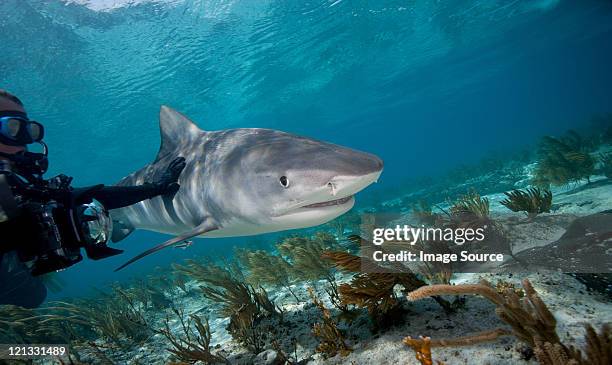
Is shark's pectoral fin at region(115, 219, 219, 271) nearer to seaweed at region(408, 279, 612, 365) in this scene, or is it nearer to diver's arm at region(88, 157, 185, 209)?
diver's arm at region(88, 157, 185, 209)

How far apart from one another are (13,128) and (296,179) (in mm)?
3290

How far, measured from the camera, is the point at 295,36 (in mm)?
23031

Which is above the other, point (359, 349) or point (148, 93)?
point (148, 93)

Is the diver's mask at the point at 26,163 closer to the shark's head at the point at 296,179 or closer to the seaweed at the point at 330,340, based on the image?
the shark's head at the point at 296,179

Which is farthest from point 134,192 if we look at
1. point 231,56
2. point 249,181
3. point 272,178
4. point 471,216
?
point 231,56

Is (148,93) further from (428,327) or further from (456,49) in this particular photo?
(456,49)

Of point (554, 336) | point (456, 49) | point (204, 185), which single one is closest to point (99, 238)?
point (204, 185)

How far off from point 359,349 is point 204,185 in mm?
2851

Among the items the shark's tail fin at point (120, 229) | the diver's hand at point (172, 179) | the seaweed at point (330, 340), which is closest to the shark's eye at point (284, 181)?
the seaweed at point (330, 340)

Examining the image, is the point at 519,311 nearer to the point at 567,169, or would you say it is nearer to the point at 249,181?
the point at 249,181

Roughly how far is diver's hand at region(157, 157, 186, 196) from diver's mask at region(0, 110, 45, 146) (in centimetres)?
151

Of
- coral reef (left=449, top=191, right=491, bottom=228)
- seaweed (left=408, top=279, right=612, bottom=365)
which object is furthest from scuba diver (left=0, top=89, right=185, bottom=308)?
coral reef (left=449, top=191, right=491, bottom=228)

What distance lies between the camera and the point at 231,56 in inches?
912

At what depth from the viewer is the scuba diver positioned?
104 inches
